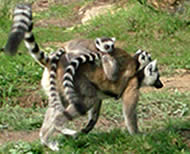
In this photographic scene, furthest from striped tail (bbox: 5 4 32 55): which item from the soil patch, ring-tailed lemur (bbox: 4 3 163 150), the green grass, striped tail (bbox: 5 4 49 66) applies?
the soil patch

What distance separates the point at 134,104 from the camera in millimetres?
6508

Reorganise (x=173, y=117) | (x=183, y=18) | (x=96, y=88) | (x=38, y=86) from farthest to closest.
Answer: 1. (x=183, y=18)
2. (x=38, y=86)
3. (x=173, y=117)
4. (x=96, y=88)

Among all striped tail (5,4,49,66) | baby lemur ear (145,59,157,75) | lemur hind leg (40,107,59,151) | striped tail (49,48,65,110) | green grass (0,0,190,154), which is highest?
striped tail (5,4,49,66)

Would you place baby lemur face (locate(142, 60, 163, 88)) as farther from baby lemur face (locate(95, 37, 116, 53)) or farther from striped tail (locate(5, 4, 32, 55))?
striped tail (locate(5, 4, 32, 55))

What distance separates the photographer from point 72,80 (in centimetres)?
575

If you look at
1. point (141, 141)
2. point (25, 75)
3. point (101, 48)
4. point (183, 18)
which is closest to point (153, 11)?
point (183, 18)

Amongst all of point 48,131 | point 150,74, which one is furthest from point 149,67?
point 48,131

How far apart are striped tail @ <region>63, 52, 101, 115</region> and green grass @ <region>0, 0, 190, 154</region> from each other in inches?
28.1

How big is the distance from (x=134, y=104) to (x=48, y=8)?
11.7m

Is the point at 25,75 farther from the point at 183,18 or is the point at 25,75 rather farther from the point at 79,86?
the point at 183,18

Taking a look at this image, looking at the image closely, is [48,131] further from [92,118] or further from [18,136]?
[18,136]

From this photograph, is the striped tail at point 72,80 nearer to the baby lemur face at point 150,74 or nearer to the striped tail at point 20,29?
the striped tail at point 20,29

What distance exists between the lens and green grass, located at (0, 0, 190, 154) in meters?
5.99

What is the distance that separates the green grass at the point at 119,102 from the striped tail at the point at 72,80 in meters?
0.71
